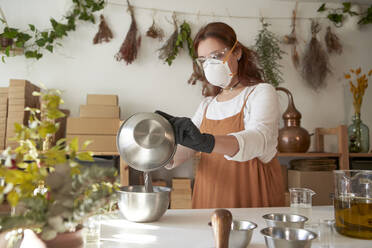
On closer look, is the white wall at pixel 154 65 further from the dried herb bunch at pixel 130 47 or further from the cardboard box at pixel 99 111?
the cardboard box at pixel 99 111

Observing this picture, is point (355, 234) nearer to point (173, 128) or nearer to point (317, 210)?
point (317, 210)

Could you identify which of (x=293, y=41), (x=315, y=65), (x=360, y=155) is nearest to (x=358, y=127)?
(x=360, y=155)

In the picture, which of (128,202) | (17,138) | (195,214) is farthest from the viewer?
(195,214)

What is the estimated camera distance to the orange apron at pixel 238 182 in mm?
1438

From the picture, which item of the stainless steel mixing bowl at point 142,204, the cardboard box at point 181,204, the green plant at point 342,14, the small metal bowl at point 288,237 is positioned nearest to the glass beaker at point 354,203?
the small metal bowl at point 288,237

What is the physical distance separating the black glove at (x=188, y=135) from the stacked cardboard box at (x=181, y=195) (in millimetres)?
1344

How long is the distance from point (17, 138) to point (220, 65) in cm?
110

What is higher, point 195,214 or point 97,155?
point 97,155

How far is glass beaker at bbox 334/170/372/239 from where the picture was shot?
823 mm

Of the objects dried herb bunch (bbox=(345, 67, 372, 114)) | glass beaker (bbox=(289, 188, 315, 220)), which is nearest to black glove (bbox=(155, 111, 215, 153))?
glass beaker (bbox=(289, 188, 315, 220))

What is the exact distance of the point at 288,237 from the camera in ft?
2.23

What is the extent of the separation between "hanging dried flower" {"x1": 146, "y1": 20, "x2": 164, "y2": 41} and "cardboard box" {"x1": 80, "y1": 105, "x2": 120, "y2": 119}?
→ 31.3 inches

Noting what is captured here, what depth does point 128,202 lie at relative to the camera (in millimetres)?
934

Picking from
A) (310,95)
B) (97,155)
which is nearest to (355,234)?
(97,155)
